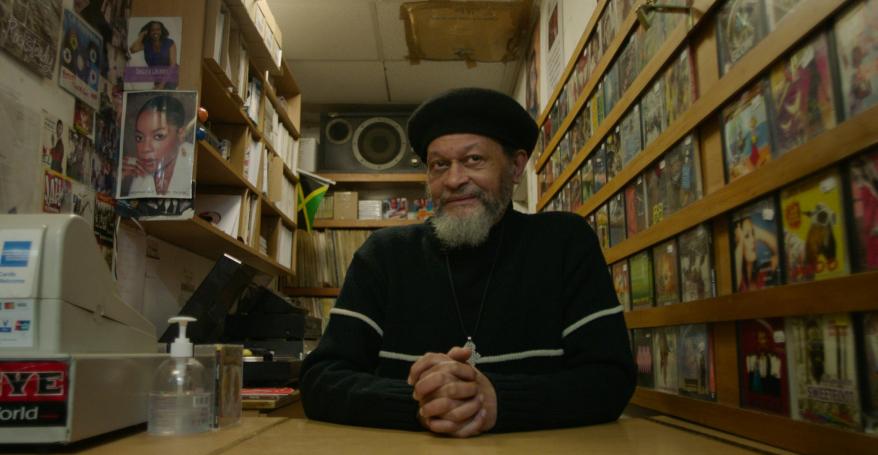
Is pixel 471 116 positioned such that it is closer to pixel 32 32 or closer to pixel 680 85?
pixel 680 85

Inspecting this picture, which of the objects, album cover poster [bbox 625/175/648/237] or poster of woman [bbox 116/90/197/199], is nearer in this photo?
album cover poster [bbox 625/175/648/237]

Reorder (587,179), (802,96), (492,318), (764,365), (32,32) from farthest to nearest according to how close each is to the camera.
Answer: (587,179)
(32,32)
(492,318)
(764,365)
(802,96)

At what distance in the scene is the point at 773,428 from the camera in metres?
0.85

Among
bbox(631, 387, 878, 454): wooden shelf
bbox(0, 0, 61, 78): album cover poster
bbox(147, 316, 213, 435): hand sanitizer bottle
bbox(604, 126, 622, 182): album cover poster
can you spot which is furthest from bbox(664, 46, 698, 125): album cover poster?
bbox(0, 0, 61, 78): album cover poster

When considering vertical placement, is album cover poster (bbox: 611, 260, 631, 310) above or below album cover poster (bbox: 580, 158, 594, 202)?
below

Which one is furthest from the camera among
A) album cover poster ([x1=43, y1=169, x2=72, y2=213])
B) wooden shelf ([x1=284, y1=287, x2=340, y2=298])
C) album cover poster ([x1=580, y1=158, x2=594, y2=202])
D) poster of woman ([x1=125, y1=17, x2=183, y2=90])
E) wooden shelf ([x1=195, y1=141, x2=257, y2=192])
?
wooden shelf ([x1=284, y1=287, x2=340, y2=298])

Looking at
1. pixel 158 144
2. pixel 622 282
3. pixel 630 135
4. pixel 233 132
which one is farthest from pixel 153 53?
pixel 622 282

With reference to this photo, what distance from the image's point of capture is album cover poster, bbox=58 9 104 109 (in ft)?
5.24

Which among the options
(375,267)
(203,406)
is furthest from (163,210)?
(203,406)

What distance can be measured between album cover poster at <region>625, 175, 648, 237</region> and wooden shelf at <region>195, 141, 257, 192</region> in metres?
1.37

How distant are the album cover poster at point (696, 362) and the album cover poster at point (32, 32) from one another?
1.56m

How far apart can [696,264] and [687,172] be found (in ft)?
0.57

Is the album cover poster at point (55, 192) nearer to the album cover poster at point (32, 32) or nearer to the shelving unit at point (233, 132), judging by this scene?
the album cover poster at point (32, 32)

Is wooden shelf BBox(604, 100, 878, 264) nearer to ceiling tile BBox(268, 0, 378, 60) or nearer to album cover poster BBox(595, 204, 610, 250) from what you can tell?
album cover poster BBox(595, 204, 610, 250)
